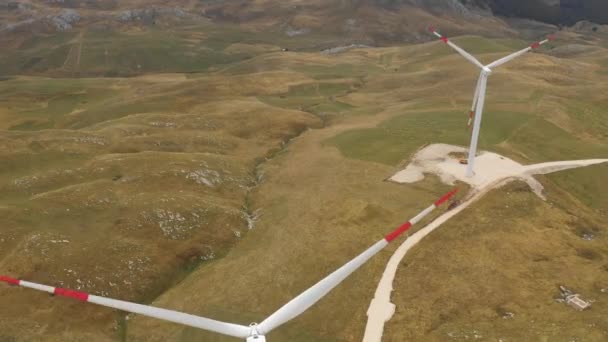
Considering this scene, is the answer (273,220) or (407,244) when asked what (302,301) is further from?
(273,220)

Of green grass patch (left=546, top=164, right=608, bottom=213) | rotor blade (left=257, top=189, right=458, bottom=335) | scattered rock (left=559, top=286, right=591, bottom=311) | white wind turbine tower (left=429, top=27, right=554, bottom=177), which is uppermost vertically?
white wind turbine tower (left=429, top=27, right=554, bottom=177)

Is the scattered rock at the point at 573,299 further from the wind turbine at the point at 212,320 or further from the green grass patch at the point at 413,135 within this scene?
the green grass patch at the point at 413,135

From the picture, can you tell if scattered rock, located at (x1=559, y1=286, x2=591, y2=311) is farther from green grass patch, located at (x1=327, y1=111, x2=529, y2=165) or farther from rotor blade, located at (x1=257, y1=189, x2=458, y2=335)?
green grass patch, located at (x1=327, y1=111, x2=529, y2=165)

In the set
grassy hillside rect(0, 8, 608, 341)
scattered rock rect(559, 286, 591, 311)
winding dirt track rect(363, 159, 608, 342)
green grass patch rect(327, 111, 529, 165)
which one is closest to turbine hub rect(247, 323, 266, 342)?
grassy hillside rect(0, 8, 608, 341)

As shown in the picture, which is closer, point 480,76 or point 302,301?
point 302,301

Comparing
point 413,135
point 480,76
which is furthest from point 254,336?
point 413,135

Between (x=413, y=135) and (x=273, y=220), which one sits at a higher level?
(x=413, y=135)

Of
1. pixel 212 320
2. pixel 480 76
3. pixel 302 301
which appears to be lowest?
pixel 302 301

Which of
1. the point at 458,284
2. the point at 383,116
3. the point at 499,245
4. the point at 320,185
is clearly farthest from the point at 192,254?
the point at 383,116
